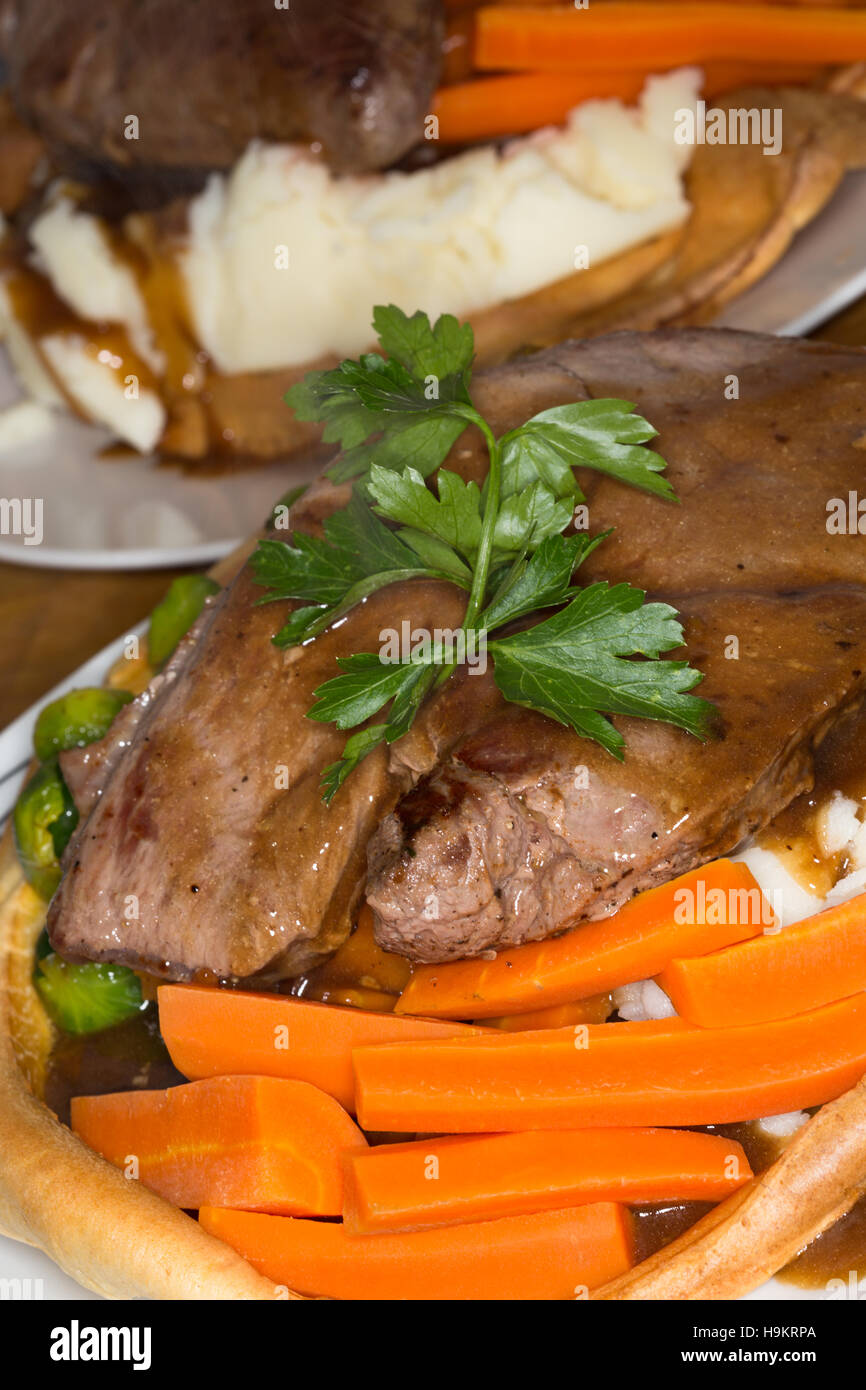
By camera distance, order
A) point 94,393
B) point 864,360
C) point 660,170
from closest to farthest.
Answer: point 864,360 → point 660,170 → point 94,393

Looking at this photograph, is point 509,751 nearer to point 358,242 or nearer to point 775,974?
point 775,974

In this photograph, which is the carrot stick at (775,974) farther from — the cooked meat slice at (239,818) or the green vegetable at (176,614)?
the green vegetable at (176,614)

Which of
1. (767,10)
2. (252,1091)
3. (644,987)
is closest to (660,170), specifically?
(767,10)

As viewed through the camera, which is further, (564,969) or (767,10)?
(767,10)

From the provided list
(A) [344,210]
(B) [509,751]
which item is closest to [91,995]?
(B) [509,751]
